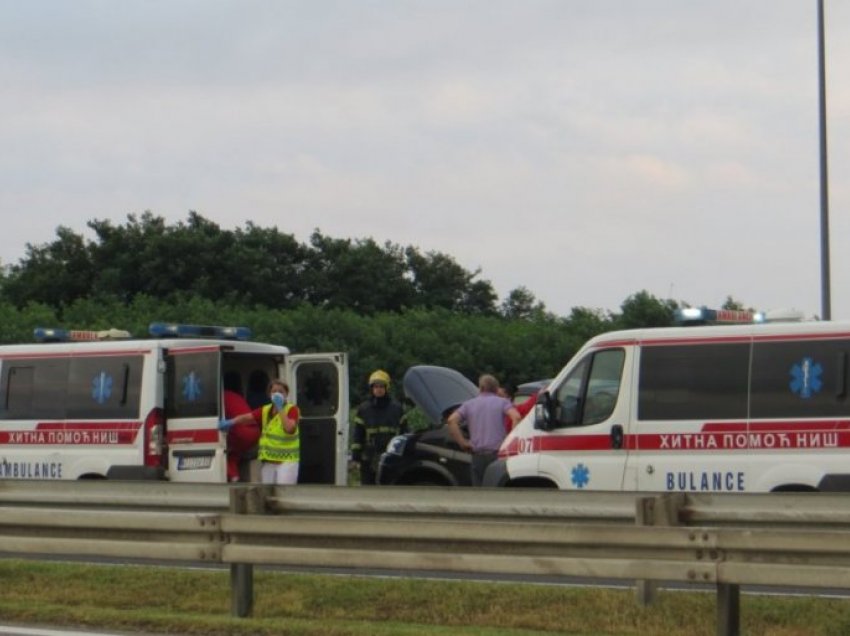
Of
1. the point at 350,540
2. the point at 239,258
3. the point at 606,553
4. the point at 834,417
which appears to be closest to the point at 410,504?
the point at 350,540

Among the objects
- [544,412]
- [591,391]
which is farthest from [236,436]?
[591,391]

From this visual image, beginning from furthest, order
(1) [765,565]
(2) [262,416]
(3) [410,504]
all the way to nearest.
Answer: (2) [262,416], (3) [410,504], (1) [765,565]

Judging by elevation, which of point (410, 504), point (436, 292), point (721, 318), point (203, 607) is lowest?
point (203, 607)

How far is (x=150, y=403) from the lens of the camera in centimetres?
1678

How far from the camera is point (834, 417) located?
13.0 meters

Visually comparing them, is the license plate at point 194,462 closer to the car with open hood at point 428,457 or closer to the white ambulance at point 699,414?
the car with open hood at point 428,457

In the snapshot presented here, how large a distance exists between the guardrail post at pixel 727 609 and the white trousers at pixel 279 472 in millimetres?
7872

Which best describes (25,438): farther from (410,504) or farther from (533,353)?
(533,353)

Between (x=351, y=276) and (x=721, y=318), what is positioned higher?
(x=351, y=276)

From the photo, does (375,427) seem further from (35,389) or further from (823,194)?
(823,194)

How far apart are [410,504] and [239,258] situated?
157ft

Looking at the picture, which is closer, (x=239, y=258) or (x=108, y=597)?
(x=108, y=597)

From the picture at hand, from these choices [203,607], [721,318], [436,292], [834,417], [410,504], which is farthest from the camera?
[436,292]

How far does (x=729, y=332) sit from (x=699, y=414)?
763mm
